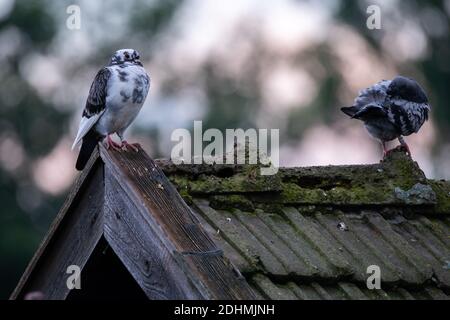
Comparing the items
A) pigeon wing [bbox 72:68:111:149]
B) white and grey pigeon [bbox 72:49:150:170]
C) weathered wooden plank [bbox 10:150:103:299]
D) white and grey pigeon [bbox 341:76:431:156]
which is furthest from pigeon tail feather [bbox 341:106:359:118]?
weathered wooden plank [bbox 10:150:103:299]

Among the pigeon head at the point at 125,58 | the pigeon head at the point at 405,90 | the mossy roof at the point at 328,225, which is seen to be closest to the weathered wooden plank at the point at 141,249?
the mossy roof at the point at 328,225

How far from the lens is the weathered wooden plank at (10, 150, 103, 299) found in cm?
625

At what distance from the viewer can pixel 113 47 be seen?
114ft

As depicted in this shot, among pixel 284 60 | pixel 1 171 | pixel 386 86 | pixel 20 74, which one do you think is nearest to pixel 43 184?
pixel 1 171

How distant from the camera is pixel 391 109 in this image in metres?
9.72

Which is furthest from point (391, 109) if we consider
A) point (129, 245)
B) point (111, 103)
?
point (129, 245)

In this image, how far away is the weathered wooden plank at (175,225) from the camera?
18.3ft

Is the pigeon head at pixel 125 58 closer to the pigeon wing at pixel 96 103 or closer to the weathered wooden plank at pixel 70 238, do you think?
the pigeon wing at pixel 96 103

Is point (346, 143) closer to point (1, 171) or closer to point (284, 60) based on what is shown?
point (284, 60)

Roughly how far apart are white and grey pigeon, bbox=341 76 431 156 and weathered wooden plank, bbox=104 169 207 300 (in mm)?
3802

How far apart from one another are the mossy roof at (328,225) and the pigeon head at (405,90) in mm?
2776

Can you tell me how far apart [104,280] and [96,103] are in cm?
227

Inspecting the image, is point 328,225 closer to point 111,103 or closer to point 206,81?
point 111,103

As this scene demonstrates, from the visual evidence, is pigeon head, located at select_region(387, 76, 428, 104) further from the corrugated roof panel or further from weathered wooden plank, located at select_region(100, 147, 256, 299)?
weathered wooden plank, located at select_region(100, 147, 256, 299)
